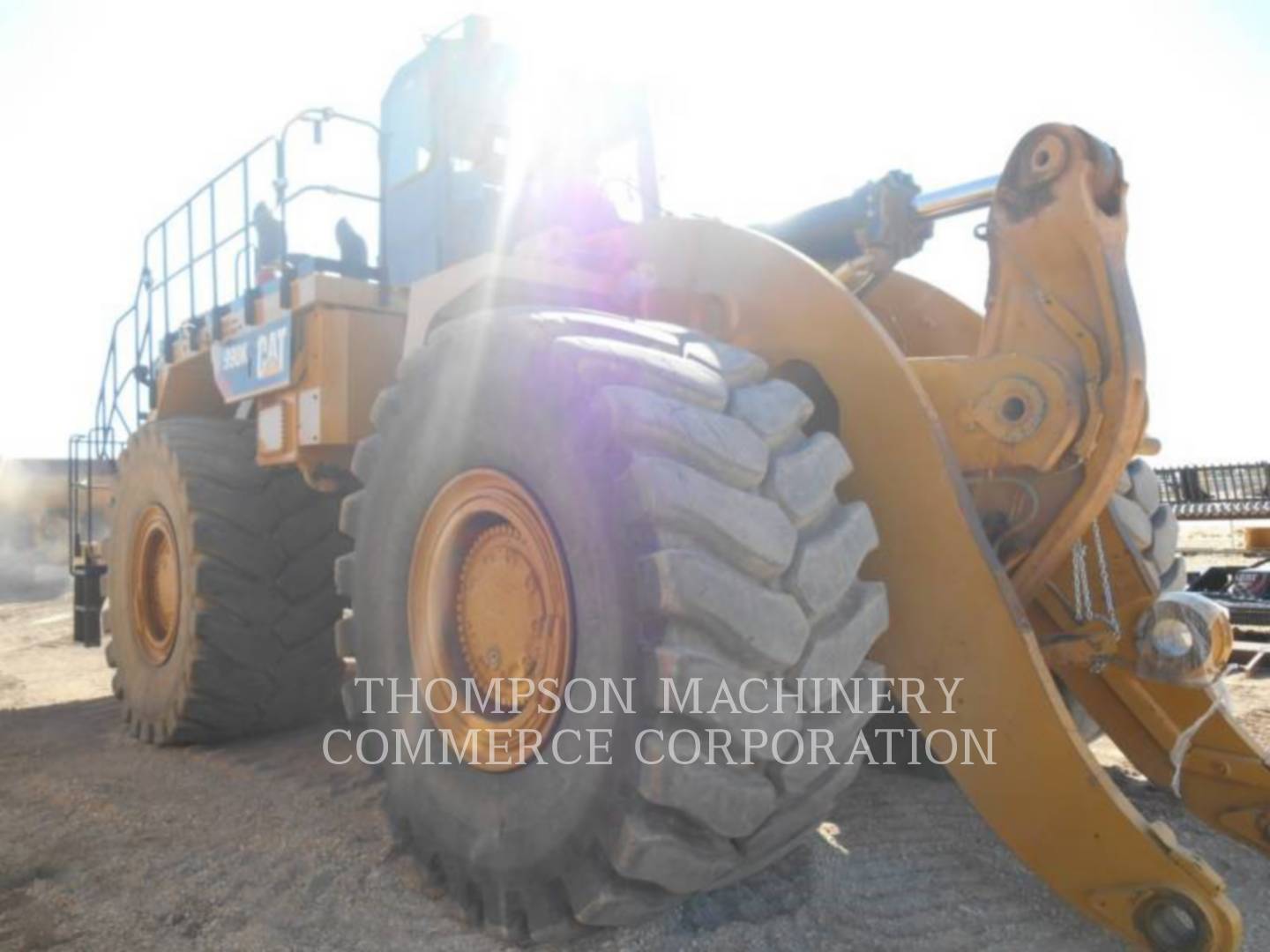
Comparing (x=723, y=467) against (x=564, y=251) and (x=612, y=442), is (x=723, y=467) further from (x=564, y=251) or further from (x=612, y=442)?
(x=564, y=251)

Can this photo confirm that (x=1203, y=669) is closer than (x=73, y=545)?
Yes

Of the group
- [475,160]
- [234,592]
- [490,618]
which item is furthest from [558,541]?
[234,592]

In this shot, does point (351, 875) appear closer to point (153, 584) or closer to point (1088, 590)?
point (1088, 590)

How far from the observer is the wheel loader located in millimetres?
2236

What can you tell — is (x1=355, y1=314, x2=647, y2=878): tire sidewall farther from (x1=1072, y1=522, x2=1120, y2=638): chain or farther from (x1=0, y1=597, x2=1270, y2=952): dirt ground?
(x1=1072, y1=522, x2=1120, y2=638): chain

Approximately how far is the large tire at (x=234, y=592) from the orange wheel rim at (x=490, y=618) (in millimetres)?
2144

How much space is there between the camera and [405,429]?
3.13 m

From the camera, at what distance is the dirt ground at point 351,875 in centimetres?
274

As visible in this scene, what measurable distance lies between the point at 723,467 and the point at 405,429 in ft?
4.12

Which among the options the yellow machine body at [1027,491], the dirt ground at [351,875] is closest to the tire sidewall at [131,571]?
the dirt ground at [351,875]

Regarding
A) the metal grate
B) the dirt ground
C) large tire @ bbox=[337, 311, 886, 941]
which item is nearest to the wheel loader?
large tire @ bbox=[337, 311, 886, 941]

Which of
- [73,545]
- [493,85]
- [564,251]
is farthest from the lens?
[73,545]

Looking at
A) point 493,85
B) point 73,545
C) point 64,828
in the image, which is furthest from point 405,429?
point 73,545

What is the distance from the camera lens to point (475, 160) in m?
4.30
